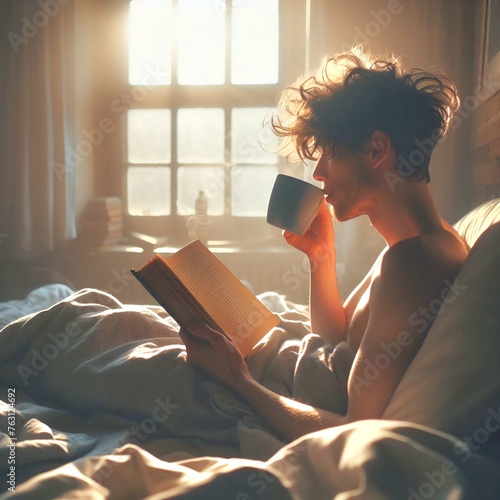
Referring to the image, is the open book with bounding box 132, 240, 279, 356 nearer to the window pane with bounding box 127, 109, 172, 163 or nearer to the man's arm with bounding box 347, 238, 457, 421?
the man's arm with bounding box 347, 238, 457, 421

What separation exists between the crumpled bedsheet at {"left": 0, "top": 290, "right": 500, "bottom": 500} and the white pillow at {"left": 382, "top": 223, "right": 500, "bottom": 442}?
0.35 feet

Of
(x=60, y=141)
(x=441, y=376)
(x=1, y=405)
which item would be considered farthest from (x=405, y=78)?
(x=60, y=141)

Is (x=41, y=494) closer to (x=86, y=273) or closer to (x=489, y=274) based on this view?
(x=489, y=274)

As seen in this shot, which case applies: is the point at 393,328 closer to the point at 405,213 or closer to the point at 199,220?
the point at 405,213

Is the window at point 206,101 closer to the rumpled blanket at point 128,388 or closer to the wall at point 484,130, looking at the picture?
the wall at point 484,130

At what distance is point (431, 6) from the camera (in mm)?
2832

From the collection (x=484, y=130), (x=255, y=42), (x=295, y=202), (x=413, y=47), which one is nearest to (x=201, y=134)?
(x=255, y=42)

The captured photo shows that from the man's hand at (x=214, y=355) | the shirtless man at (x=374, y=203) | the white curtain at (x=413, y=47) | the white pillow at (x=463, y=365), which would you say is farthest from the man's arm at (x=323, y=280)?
the white curtain at (x=413, y=47)

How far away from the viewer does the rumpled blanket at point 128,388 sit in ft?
A: 3.23

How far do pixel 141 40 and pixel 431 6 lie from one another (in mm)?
1536

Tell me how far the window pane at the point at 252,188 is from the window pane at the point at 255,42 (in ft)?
1.54

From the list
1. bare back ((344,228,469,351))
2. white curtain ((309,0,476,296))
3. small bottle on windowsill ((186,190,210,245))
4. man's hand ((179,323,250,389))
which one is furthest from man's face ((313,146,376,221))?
small bottle on windowsill ((186,190,210,245))

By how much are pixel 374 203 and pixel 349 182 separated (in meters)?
0.06

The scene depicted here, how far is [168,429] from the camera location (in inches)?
41.3
